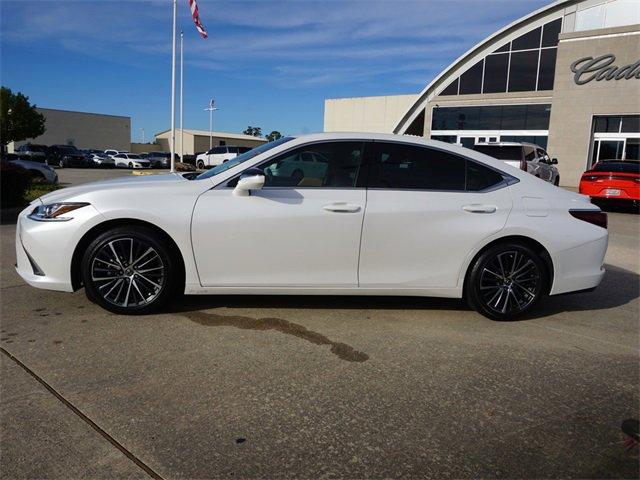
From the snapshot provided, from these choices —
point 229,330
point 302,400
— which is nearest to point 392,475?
point 302,400

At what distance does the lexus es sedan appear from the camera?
405 cm

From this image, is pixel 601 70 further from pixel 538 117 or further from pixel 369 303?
pixel 369 303

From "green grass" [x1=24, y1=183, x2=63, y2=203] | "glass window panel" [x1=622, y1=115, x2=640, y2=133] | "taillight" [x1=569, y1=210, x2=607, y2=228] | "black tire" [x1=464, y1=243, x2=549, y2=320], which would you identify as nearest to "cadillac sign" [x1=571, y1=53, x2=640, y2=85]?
"glass window panel" [x1=622, y1=115, x2=640, y2=133]

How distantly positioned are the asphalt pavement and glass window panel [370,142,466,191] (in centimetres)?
115

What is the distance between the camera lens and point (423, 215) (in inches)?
167

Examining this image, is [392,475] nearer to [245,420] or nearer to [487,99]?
[245,420]

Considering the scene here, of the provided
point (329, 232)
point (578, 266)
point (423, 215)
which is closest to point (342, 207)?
point (329, 232)

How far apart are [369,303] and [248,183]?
1661mm

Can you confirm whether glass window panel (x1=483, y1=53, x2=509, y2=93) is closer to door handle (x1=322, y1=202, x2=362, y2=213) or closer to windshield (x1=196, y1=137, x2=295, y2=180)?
windshield (x1=196, y1=137, x2=295, y2=180)

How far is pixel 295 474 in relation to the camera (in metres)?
2.24

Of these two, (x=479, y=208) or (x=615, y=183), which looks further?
(x=615, y=183)

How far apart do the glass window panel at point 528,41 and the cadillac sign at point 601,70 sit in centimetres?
609

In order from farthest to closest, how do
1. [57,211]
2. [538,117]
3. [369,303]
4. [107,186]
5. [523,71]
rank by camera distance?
[523,71]
[538,117]
[369,303]
[107,186]
[57,211]

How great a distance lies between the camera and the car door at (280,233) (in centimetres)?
407
